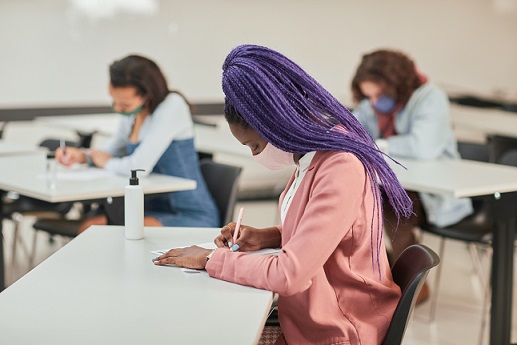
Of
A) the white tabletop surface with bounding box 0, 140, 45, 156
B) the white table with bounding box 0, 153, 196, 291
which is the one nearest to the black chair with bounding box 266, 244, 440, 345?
the white table with bounding box 0, 153, 196, 291

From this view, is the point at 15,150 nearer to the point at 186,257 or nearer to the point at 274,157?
the point at 186,257

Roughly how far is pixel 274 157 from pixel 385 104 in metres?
2.34

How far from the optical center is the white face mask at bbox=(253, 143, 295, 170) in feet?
6.28

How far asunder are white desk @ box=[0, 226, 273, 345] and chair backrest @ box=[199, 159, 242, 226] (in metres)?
1.27

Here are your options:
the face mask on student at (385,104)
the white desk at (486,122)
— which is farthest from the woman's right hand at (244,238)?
the white desk at (486,122)

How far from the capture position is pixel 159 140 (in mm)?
3459

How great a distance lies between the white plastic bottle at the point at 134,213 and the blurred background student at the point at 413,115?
74.9 inches

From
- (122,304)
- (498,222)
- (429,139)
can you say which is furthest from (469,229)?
(122,304)

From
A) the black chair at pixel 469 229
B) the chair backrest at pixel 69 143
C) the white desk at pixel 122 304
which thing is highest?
the white desk at pixel 122 304

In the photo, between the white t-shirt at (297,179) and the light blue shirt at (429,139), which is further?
the light blue shirt at (429,139)

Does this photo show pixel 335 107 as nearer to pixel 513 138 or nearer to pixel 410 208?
pixel 410 208

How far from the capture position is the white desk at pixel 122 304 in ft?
5.21

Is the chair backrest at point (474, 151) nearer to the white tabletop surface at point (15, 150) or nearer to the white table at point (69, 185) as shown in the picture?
the white table at point (69, 185)

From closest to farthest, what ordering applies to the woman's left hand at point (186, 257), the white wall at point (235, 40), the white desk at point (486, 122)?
the woman's left hand at point (186, 257) → the white desk at point (486, 122) → the white wall at point (235, 40)
